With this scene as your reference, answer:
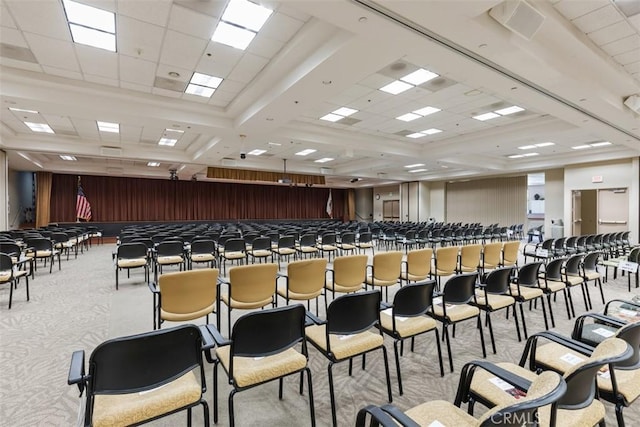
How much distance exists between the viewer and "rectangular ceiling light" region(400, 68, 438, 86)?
18.2 ft

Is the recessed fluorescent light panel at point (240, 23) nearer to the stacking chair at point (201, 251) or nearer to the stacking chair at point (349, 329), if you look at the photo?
the stacking chair at point (349, 329)

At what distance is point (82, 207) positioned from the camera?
14.7 metres

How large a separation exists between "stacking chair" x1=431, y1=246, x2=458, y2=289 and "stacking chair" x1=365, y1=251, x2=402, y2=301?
0.89 metres

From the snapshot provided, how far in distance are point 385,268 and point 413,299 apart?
1.62m

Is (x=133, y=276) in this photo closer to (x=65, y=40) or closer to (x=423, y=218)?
(x=65, y=40)

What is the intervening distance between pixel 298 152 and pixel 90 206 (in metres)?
12.3

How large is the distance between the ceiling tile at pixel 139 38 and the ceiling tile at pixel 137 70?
0.63 ft

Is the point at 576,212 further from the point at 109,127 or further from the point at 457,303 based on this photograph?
the point at 109,127

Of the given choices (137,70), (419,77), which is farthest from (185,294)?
(419,77)

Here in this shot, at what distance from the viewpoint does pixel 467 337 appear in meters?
3.64

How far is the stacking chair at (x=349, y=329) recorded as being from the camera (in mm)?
2318

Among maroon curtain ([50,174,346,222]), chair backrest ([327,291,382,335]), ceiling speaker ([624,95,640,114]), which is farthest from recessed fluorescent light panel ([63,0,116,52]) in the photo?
maroon curtain ([50,174,346,222])

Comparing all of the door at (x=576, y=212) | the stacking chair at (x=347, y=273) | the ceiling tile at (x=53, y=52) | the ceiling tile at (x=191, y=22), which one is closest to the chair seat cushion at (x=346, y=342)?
the stacking chair at (x=347, y=273)

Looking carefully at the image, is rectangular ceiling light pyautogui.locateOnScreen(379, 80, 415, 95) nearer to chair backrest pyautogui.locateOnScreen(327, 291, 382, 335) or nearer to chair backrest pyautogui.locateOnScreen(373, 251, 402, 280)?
chair backrest pyautogui.locateOnScreen(373, 251, 402, 280)
